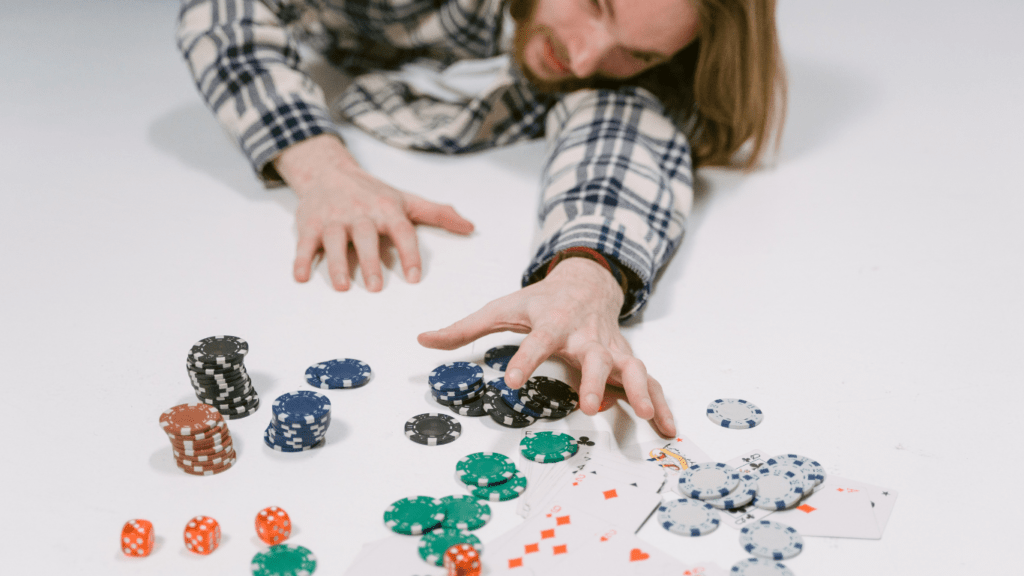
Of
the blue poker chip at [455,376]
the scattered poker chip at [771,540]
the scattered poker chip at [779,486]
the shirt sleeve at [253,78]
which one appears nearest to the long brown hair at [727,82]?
the shirt sleeve at [253,78]

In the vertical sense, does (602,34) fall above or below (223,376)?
above

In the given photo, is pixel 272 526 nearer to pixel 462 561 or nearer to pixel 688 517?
pixel 462 561

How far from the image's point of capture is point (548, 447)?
1.24m

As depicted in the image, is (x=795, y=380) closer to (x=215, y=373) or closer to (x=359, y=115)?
(x=215, y=373)

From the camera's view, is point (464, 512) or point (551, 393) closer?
point (464, 512)

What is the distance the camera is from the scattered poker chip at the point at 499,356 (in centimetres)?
146

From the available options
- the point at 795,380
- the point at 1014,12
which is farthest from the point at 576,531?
the point at 1014,12

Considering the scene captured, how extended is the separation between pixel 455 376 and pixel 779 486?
525mm

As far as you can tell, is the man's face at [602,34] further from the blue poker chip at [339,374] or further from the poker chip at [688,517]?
the poker chip at [688,517]

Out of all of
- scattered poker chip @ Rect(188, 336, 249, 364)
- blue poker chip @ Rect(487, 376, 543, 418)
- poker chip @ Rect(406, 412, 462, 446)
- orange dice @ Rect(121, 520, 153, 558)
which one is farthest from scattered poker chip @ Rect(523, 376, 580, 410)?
orange dice @ Rect(121, 520, 153, 558)

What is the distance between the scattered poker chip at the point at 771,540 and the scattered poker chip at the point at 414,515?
40cm

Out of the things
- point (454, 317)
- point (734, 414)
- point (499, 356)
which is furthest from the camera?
point (454, 317)

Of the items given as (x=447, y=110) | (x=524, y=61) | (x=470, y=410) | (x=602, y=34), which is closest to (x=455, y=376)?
(x=470, y=410)

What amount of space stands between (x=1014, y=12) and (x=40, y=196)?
3.86 meters
